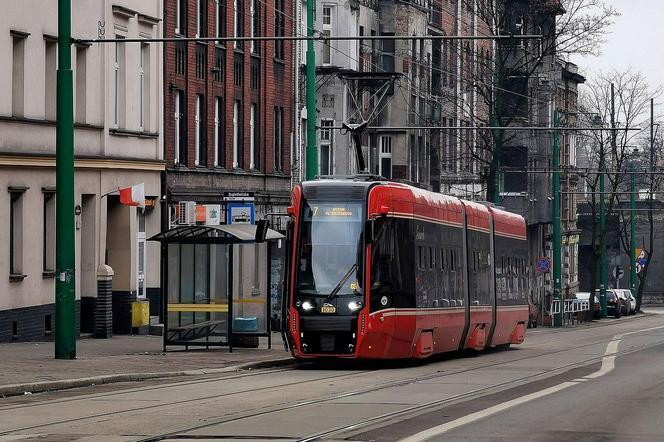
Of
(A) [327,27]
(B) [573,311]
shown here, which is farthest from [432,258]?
(B) [573,311]

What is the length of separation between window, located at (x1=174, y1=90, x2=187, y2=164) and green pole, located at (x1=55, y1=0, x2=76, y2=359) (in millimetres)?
18314

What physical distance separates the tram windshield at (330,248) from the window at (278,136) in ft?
89.5

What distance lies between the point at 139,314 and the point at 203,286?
31.0 feet

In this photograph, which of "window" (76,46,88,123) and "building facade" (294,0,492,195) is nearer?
"window" (76,46,88,123)

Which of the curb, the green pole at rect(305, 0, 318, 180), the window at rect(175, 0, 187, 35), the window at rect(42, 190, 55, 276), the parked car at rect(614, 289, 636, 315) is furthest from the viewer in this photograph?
the parked car at rect(614, 289, 636, 315)

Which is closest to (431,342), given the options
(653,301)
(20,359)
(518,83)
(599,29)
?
(20,359)

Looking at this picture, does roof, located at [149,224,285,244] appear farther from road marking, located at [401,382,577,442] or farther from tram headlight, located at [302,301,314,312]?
road marking, located at [401,382,577,442]

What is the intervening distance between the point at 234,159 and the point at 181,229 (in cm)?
2006

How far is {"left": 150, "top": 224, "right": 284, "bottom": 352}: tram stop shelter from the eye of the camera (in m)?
31.3

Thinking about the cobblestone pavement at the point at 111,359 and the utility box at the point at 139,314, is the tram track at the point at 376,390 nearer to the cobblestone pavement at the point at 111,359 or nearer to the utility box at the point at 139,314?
the cobblestone pavement at the point at 111,359

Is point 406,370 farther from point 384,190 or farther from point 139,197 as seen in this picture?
point 139,197

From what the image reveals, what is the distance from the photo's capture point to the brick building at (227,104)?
46.1m

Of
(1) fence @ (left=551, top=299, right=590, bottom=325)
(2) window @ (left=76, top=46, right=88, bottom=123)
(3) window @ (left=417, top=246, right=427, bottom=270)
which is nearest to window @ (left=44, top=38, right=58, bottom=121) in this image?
(2) window @ (left=76, top=46, right=88, bottom=123)

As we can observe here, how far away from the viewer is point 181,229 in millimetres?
31375
